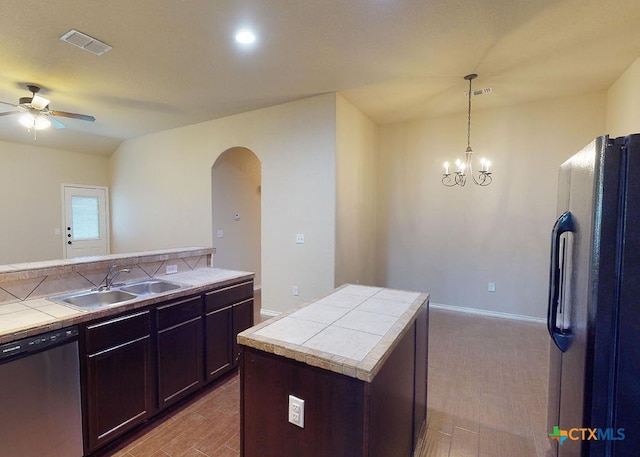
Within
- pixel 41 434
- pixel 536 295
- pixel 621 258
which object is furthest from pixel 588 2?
pixel 41 434

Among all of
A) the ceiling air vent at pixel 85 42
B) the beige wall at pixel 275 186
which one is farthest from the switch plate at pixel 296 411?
the ceiling air vent at pixel 85 42

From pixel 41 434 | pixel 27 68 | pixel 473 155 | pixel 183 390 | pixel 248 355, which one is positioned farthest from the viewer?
pixel 473 155

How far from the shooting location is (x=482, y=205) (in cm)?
441

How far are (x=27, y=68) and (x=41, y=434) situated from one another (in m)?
3.51

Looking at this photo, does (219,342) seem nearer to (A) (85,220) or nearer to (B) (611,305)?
(B) (611,305)

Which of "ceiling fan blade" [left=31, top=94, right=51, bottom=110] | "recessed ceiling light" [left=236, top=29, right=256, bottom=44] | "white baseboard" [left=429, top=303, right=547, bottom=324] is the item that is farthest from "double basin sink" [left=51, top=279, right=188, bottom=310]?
"white baseboard" [left=429, top=303, right=547, bottom=324]

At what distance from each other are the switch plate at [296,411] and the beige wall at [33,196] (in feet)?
22.0

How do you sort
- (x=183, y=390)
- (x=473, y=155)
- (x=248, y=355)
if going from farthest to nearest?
(x=473, y=155)
(x=183, y=390)
(x=248, y=355)

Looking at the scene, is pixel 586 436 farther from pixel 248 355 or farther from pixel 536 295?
pixel 536 295

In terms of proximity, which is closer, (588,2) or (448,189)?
(588,2)

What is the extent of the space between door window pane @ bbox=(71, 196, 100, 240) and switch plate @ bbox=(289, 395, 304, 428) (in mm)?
6932

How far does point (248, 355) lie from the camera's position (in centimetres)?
134

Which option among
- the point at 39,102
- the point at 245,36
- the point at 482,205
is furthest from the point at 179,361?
the point at 482,205

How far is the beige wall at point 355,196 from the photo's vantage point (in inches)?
153
